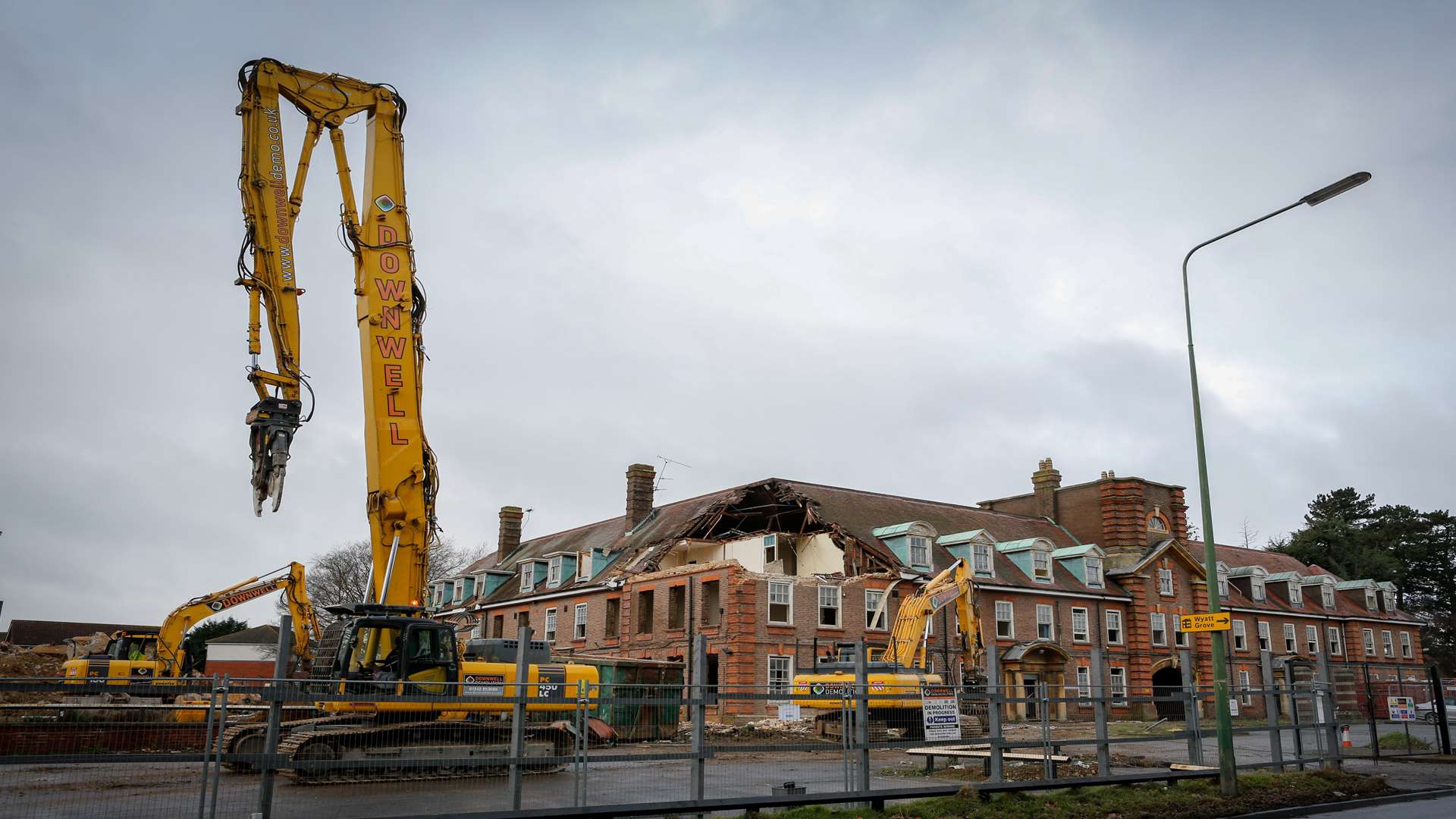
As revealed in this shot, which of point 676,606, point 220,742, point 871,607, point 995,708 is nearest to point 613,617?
point 676,606

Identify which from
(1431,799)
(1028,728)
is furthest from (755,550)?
(1431,799)

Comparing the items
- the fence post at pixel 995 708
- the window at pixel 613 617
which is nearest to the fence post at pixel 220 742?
the fence post at pixel 995 708

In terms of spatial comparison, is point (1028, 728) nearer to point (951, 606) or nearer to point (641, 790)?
point (951, 606)

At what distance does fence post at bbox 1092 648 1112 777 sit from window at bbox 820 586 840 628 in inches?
849

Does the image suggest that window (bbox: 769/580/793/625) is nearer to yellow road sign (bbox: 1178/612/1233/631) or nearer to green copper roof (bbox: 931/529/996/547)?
green copper roof (bbox: 931/529/996/547)

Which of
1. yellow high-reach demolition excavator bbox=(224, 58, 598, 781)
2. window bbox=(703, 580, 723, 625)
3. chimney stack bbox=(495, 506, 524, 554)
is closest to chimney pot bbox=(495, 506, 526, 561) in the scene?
chimney stack bbox=(495, 506, 524, 554)

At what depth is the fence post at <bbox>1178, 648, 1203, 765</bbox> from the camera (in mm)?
17453

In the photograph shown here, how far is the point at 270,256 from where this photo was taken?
17.5m

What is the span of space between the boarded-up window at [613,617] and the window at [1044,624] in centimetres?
1735

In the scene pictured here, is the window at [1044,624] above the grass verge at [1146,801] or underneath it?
above

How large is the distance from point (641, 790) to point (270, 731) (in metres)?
5.45

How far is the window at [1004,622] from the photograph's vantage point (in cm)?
4194

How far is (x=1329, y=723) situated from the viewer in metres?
19.9

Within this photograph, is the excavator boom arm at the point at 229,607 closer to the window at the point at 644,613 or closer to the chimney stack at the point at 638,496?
the window at the point at 644,613
